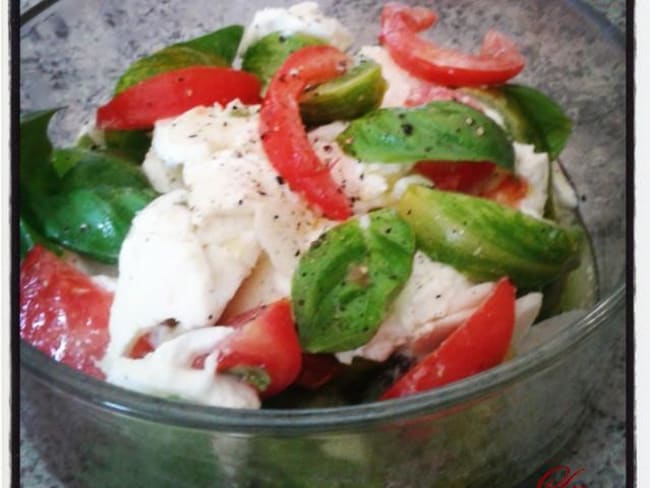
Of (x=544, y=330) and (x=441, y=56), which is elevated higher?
(x=441, y=56)

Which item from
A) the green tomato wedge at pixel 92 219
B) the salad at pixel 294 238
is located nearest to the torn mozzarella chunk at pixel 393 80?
the salad at pixel 294 238

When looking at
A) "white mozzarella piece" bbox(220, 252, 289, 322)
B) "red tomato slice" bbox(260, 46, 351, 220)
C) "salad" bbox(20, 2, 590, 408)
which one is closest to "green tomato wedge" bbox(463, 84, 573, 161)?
"salad" bbox(20, 2, 590, 408)

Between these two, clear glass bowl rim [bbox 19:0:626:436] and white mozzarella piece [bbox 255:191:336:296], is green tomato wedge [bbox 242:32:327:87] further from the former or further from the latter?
clear glass bowl rim [bbox 19:0:626:436]

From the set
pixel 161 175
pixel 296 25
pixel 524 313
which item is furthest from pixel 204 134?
pixel 524 313

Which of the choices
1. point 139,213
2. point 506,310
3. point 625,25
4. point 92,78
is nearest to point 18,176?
point 139,213

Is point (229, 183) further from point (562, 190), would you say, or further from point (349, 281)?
point (562, 190)

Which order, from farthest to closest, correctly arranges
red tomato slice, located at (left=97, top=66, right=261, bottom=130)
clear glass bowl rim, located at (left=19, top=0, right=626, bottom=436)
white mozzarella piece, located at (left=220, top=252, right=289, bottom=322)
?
red tomato slice, located at (left=97, top=66, right=261, bottom=130), white mozzarella piece, located at (left=220, top=252, right=289, bottom=322), clear glass bowl rim, located at (left=19, top=0, right=626, bottom=436)
